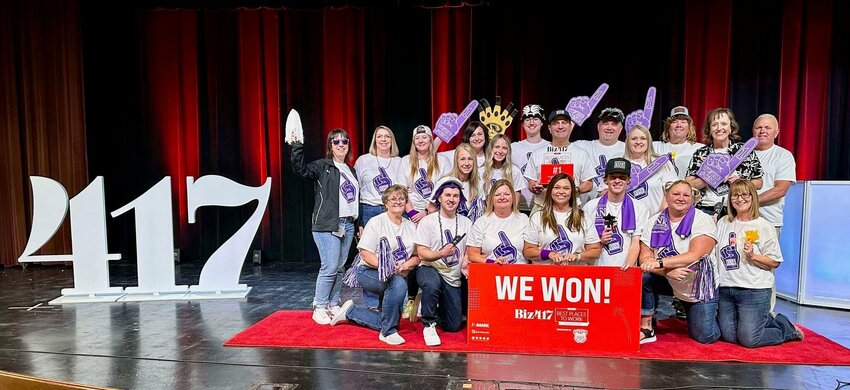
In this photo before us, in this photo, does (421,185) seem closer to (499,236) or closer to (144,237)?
(499,236)

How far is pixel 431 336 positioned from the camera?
301 centimetres

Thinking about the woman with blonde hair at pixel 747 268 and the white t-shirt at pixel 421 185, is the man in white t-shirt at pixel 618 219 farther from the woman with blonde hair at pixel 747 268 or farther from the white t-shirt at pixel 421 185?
the white t-shirt at pixel 421 185

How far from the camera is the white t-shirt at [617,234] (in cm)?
303

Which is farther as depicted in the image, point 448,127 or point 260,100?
point 260,100

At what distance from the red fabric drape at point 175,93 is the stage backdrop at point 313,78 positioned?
17 mm

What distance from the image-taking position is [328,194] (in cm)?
343

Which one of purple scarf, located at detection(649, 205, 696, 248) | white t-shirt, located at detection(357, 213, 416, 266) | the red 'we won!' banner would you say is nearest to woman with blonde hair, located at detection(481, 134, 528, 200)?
white t-shirt, located at detection(357, 213, 416, 266)

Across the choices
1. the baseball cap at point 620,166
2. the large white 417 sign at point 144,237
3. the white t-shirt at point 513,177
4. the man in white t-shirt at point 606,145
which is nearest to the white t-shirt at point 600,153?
the man in white t-shirt at point 606,145

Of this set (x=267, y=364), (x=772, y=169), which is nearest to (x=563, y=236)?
(x=772, y=169)

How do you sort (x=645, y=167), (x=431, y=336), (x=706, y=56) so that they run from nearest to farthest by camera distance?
1. (x=431, y=336)
2. (x=645, y=167)
3. (x=706, y=56)

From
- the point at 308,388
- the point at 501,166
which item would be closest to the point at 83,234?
the point at 308,388

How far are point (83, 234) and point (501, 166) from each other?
3.51m

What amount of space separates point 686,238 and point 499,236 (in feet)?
3.61

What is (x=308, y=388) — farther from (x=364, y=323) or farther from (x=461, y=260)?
(x=461, y=260)
